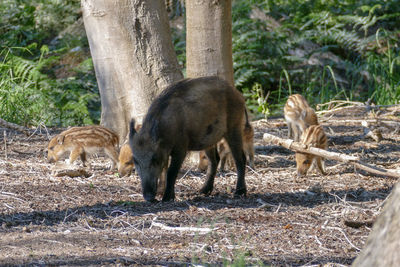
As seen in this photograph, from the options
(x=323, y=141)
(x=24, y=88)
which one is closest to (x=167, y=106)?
(x=323, y=141)

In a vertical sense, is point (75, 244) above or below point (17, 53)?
below

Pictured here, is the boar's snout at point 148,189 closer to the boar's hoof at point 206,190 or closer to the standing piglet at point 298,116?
the boar's hoof at point 206,190

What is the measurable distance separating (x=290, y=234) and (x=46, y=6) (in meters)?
12.7

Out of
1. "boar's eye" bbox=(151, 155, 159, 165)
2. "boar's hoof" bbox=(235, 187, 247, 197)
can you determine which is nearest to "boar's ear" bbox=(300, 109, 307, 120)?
"boar's hoof" bbox=(235, 187, 247, 197)

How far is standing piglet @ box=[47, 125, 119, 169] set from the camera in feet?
24.3

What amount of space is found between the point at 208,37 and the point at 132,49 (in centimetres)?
93

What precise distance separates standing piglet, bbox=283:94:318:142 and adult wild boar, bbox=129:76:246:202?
278 cm

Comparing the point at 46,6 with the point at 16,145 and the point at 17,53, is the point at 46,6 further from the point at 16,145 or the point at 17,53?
the point at 16,145

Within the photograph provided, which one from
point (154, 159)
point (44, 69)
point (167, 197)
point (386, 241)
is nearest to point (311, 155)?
point (167, 197)

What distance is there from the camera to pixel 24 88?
11.3m

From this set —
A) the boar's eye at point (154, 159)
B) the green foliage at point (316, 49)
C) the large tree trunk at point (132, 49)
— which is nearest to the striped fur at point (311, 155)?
the large tree trunk at point (132, 49)

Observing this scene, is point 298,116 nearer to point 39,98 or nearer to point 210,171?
point 210,171

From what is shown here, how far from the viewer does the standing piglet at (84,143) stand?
7.39m

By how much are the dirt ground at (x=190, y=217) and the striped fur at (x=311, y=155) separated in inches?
7.9
